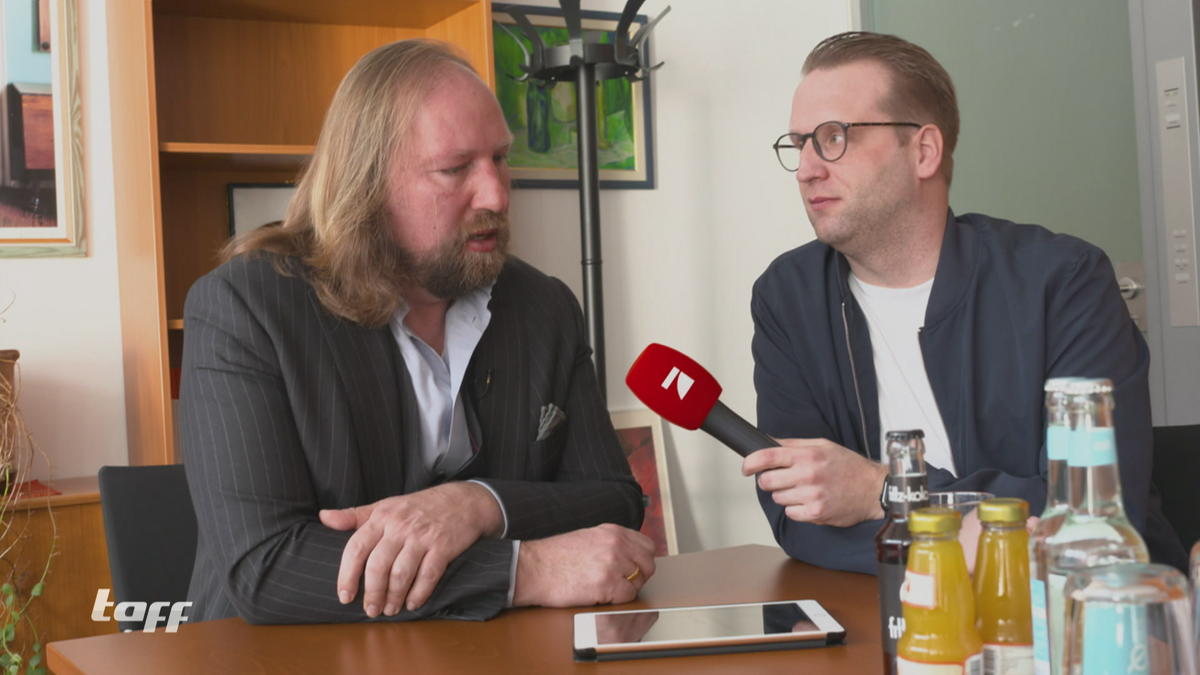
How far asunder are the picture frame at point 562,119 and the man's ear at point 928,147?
1707 mm

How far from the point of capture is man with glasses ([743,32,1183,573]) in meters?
1.69

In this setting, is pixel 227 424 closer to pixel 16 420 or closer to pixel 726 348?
pixel 16 420

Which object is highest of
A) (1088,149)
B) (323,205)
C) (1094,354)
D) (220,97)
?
(220,97)

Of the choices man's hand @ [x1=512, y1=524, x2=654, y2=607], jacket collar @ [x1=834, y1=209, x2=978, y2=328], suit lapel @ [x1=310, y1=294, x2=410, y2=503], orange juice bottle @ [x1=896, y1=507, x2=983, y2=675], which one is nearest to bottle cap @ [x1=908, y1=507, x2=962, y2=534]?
orange juice bottle @ [x1=896, y1=507, x2=983, y2=675]

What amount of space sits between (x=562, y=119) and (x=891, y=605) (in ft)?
10.00

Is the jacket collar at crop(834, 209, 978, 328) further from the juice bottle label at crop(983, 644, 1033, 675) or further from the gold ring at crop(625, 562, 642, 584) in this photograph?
the juice bottle label at crop(983, 644, 1033, 675)

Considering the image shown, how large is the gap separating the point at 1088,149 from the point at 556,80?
5.28 feet

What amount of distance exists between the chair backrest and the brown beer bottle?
1.15 metres

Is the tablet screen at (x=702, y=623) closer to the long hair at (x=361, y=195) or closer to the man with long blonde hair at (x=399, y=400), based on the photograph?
the man with long blonde hair at (x=399, y=400)

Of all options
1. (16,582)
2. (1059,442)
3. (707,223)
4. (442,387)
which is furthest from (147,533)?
(707,223)

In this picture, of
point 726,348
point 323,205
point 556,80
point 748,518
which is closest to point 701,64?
point 556,80

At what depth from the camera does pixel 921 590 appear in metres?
0.69

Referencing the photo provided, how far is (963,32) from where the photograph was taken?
3709 millimetres

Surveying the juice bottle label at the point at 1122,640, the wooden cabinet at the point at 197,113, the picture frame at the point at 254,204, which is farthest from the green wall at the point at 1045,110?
the juice bottle label at the point at 1122,640
